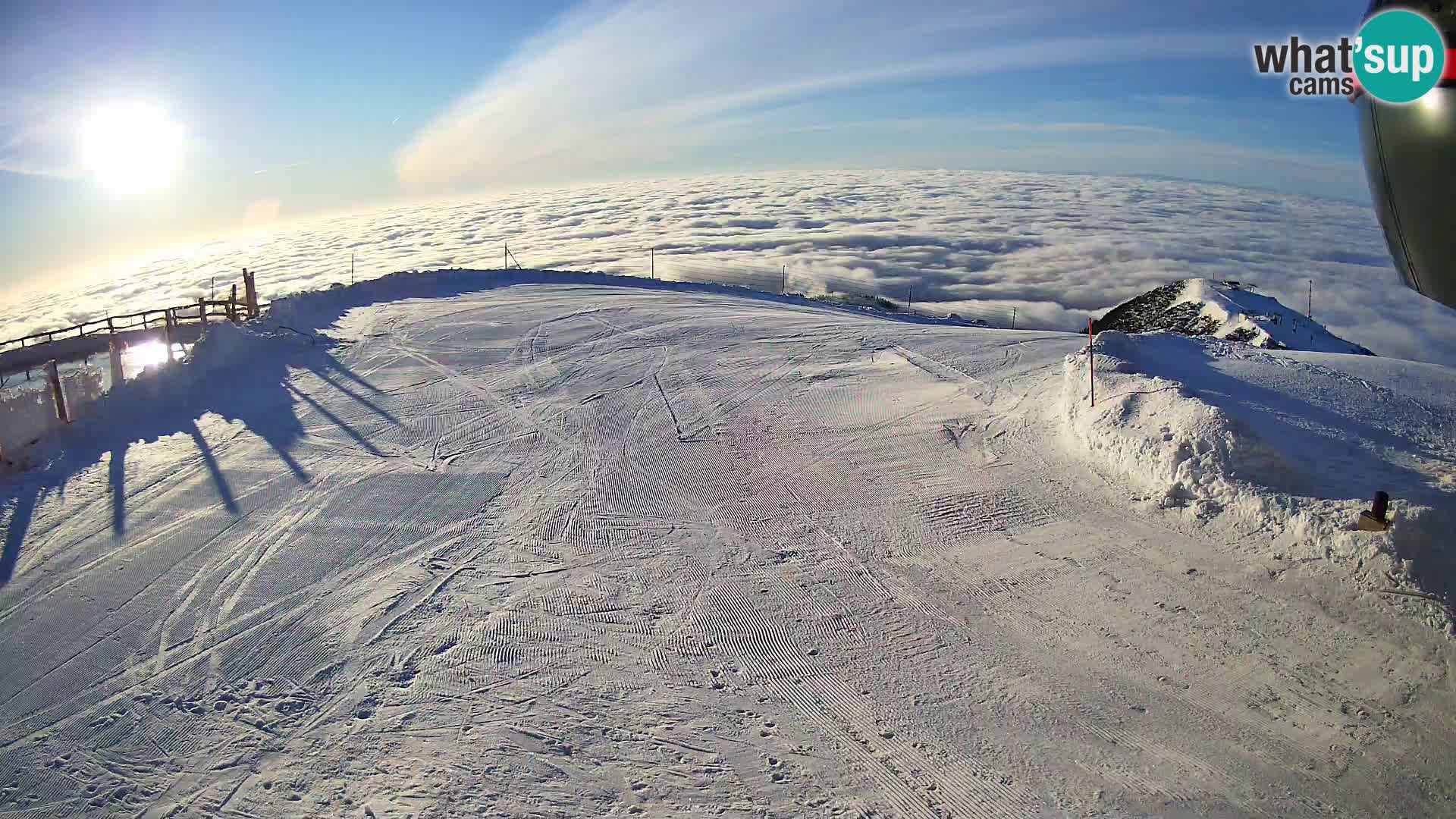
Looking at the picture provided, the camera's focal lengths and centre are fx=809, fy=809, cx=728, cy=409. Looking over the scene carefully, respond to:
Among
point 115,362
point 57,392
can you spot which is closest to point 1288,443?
point 57,392

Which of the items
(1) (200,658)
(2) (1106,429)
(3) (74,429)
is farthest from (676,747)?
(3) (74,429)

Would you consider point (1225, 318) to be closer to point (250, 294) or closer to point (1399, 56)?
point (1399, 56)

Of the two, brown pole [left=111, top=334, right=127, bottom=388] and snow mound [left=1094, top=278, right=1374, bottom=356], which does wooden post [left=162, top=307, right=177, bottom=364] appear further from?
snow mound [left=1094, top=278, right=1374, bottom=356]

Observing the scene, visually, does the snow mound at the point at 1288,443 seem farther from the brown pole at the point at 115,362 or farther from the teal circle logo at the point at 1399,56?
the brown pole at the point at 115,362

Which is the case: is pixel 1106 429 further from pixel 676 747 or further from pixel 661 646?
pixel 676 747

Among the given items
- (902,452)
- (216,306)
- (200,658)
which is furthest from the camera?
(216,306)

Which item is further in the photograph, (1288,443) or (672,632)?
(1288,443)
